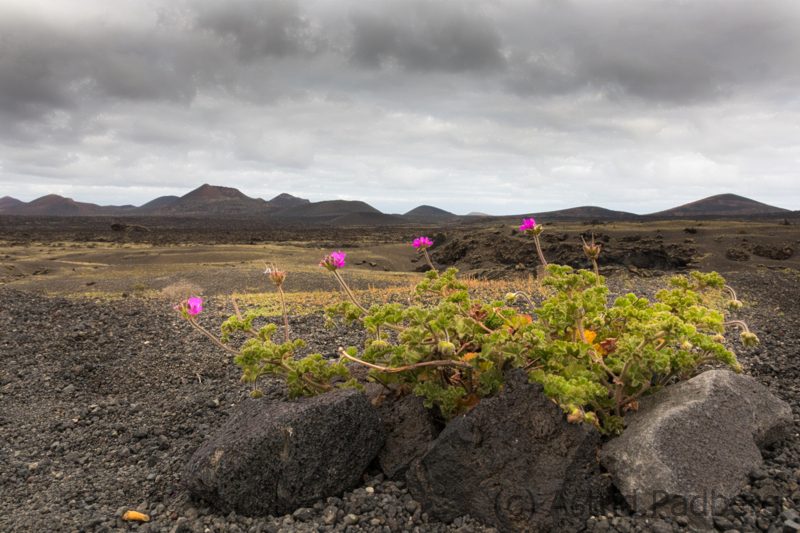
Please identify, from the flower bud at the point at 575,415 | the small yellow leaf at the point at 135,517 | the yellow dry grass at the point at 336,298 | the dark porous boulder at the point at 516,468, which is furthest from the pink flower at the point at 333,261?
A: the yellow dry grass at the point at 336,298

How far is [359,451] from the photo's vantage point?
3.77m

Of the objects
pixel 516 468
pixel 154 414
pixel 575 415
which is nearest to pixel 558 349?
pixel 575 415

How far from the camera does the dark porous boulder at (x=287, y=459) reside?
356 centimetres

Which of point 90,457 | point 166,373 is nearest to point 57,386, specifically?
point 166,373

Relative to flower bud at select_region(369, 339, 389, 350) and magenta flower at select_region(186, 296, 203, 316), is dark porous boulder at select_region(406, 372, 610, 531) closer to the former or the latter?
flower bud at select_region(369, 339, 389, 350)

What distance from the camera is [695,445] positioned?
3432 mm

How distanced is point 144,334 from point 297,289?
9.58 m

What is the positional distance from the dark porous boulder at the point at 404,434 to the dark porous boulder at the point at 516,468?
0.30 metres

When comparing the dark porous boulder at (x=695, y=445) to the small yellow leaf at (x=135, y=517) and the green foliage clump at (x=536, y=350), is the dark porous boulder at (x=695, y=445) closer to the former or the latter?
the green foliage clump at (x=536, y=350)

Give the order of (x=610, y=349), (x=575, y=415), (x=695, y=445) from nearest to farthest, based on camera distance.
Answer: (x=575, y=415)
(x=695, y=445)
(x=610, y=349)

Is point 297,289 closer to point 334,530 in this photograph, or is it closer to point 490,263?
point 490,263

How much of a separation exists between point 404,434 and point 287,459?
89cm

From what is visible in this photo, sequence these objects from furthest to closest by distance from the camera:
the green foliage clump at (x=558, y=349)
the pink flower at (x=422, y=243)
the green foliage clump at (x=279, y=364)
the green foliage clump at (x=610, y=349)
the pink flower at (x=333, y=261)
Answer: the pink flower at (x=422, y=243) < the pink flower at (x=333, y=261) < the green foliage clump at (x=279, y=364) < the green foliage clump at (x=558, y=349) < the green foliage clump at (x=610, y=349)

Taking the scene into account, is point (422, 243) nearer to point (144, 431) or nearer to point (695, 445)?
point (695, 445)
